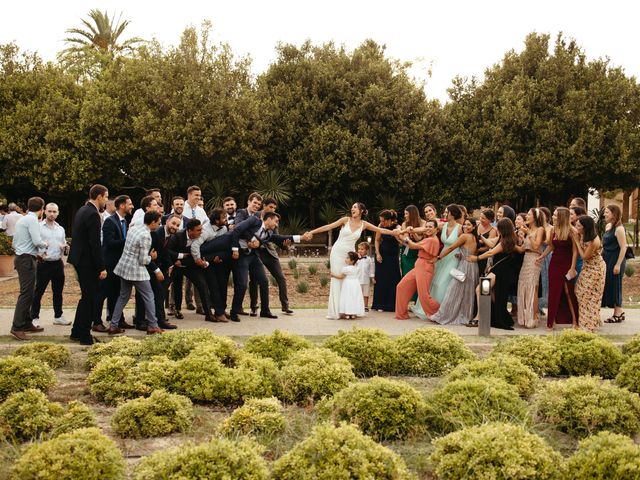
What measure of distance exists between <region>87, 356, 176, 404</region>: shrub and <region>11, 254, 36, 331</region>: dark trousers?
322cm

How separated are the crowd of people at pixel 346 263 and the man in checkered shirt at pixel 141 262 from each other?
14 millimetres

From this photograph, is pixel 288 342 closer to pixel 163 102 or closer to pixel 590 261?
pixel 590 261

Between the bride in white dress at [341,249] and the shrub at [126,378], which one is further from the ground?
the bride in white dress at [341,249]

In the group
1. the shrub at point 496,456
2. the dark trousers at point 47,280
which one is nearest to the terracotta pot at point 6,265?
the dark trousers at point 47,280

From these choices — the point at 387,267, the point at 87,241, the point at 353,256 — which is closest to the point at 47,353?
the point at 87,241

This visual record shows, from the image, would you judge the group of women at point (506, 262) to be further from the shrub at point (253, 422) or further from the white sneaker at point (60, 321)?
the shrub at point (253, 422)

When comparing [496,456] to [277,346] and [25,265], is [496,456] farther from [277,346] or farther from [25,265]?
[25,265]

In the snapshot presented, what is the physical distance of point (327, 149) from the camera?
29203mm

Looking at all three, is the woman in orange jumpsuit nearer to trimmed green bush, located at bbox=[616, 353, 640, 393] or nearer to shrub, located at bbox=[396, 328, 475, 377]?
shrub, located at bbox=[396, 328, 475, 377]

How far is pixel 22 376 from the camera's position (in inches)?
271

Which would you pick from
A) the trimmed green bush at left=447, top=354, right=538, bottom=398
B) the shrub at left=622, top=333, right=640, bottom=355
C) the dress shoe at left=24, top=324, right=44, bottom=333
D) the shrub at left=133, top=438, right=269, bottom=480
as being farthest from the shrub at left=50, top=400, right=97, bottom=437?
the shrub at left=622, top=333, right=640, bottom=355

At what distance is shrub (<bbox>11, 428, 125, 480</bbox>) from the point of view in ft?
15.4

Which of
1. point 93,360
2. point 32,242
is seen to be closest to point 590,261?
point 93,360

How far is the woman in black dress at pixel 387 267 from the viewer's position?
13.1m
